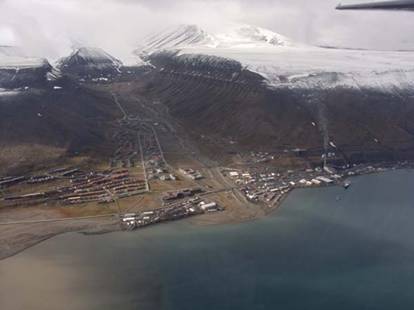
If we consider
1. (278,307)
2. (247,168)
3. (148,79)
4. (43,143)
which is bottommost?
(278,307)

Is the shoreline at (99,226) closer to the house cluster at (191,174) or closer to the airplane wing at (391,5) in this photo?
the house cluster at (191,174)

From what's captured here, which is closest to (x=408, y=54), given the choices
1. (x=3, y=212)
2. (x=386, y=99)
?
(x=386, y=99)

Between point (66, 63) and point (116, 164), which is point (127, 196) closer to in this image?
point (116, 164)

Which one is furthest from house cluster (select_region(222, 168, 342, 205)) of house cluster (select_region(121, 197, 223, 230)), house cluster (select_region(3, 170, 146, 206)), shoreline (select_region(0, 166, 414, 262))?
house cluster (select_region(3, 170, 146, 206))

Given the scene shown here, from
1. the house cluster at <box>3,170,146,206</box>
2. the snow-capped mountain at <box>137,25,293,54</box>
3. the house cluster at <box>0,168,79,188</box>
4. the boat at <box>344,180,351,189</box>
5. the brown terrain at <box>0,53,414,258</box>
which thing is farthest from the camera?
the snow-capped mountain at <box>137,25,293,54</box>

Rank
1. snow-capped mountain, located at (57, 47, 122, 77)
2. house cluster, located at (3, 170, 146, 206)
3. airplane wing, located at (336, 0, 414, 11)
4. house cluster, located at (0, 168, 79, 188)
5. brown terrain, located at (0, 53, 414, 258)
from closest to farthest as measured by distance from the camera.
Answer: airplane wing, located at (336, 0, 414, 11) < brown terrain, located at (0, 53, 414, 258) < house cluster, located at (3, 170, 146, 206) < house cluster, located at (0, 168, 79, 188) < snow-capped mountain, located at (57, 47, 122, 77)

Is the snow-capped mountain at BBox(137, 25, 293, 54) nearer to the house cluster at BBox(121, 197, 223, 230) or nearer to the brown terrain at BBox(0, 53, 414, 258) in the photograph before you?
the brown terrain at BBox(0, 53, 414, 258)
